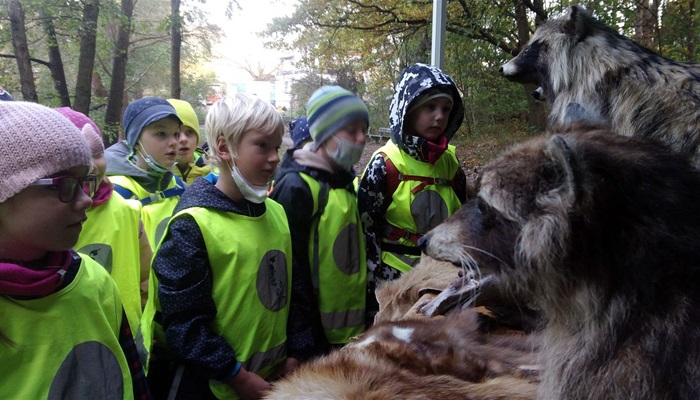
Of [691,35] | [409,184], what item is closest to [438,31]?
[409,184]

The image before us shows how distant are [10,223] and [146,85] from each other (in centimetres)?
2317

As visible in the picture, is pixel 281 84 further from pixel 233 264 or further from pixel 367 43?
pixel 233 264

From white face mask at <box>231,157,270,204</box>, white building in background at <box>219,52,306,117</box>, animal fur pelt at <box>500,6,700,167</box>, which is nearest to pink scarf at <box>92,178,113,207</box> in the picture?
white face mask at <box>231,157,270,204</box>

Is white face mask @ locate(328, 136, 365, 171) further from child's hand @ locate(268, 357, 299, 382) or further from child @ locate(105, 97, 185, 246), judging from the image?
child @ locate(105, 97, 185, 246)

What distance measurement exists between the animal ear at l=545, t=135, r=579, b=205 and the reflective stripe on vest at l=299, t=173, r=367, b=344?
4.64ft

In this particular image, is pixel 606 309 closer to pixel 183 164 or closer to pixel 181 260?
pixel 181 260

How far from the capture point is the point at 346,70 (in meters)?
16.3

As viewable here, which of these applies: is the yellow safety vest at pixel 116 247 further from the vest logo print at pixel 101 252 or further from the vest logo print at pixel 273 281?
the vest logo print at pixel 273 281

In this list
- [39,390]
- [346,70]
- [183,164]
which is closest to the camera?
[39,390]

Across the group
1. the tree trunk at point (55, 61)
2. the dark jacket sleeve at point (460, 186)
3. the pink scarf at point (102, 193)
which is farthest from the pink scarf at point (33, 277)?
the tree trunk at point (55, 61)

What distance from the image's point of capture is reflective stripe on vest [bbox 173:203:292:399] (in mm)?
2125

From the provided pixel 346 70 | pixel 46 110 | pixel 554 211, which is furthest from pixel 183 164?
pixel 346 70

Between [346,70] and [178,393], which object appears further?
[346,70]

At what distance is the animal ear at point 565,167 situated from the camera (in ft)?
4.64
